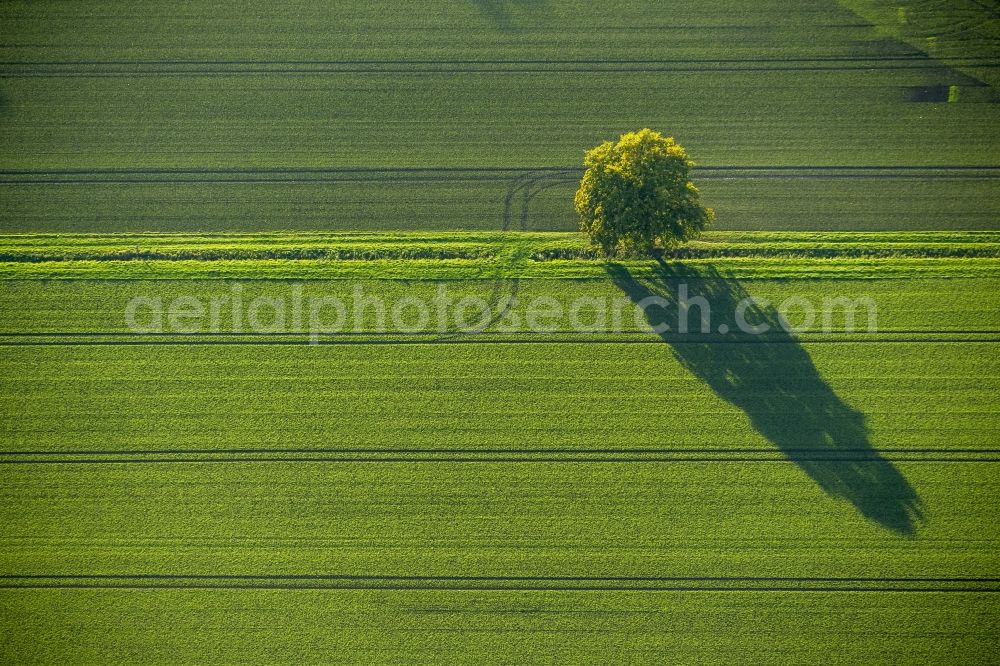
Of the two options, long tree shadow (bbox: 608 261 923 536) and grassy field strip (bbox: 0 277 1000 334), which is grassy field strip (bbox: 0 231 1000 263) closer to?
grassy field strip (bbox: 0 277 1000 334)

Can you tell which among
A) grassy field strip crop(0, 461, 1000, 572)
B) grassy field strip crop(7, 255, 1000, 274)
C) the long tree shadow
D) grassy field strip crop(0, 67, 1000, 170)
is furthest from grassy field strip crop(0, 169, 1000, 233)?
grassy field strip crop(0, 461, 1000, 572)

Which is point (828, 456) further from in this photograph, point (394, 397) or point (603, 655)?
point (394, 397)

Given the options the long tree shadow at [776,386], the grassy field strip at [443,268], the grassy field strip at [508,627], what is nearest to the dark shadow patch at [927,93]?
the grassy field strip at [443,268]

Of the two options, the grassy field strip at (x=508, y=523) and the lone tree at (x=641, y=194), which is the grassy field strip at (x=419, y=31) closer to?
the lone tree at (x=641, y=194)

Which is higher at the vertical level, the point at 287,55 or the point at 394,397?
the point at 287,55

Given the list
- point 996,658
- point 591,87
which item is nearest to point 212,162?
point 591,87

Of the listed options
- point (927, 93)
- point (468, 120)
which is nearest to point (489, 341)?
point (468, 120)
